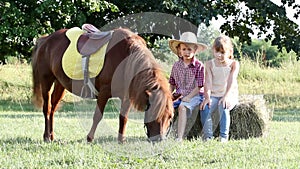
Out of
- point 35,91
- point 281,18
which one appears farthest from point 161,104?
point 281,18

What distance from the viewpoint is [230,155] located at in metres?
4.62

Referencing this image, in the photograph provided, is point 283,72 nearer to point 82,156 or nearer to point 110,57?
point 110,57

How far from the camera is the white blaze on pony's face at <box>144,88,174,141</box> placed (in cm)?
475

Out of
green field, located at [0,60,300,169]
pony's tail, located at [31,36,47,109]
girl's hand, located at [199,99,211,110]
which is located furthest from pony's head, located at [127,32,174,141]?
pony's tail, located at [31,36,47,109]

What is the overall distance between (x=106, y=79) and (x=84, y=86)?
1.36 ft

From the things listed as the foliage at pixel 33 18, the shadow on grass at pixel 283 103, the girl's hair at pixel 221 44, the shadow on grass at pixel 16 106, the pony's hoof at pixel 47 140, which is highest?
the foliage at pixel 33 18

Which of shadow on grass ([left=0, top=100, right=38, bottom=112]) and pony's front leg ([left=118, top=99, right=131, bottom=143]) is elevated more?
pony's front leg ([left=118, top=99, right=131, bottom=143])

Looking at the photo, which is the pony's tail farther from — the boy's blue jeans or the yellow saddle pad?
the boy's blue jeans

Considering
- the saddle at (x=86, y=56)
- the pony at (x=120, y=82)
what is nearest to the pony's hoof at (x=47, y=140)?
the pony at (x=120, y=82)

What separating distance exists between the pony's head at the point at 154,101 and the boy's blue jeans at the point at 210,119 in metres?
1.07

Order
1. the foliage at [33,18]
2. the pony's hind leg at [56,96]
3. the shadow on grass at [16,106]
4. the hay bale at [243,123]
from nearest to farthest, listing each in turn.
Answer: the hay bale at [243,123], the pony's hind leg at [56,96], the shadow on grass at [16,106], the foliage at [33,18]

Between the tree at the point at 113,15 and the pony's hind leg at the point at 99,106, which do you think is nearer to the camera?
the pony's hind leg at the point at 99,106

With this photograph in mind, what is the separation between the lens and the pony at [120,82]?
190 inches

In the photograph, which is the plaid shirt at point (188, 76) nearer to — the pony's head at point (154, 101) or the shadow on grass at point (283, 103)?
the pony's head at point (154, 101)
